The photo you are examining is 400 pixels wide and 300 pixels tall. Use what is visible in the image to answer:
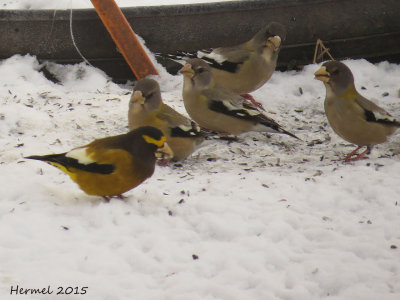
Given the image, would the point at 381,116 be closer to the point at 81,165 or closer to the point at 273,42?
the point at 273,42

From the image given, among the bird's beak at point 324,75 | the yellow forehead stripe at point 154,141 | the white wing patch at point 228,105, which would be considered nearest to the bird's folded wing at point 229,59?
the white wing patch at point 228,105

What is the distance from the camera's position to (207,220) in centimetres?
421

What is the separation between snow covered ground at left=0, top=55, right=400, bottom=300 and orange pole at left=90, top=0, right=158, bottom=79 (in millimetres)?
931

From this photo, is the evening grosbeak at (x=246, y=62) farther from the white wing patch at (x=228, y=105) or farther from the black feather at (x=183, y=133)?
the black feather at (x=183, y=133)

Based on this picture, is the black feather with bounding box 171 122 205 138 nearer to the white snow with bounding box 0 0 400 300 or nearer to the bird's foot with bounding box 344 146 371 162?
the white snow with bounding box 0 0 400 300

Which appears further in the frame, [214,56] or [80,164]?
[214,56]

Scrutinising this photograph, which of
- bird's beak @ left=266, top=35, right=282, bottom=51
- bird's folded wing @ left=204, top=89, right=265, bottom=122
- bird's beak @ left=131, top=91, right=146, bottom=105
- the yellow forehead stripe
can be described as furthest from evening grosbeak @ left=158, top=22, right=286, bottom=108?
the yellow forehead stripe

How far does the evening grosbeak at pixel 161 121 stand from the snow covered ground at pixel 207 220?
164 millimetres

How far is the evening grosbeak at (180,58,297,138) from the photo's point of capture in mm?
5680

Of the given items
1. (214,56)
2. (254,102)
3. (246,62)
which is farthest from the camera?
(254,102)

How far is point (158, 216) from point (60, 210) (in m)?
0.59

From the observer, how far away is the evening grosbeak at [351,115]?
529cm

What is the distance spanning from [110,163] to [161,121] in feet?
3.47

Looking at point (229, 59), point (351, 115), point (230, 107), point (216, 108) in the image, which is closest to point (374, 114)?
point (351, 115)
